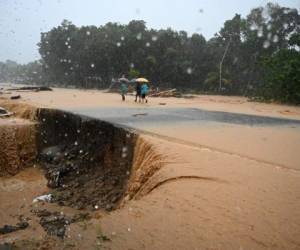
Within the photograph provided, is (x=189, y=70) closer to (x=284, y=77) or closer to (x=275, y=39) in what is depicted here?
(x=275, y=39)

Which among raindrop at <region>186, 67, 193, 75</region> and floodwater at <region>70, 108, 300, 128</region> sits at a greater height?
raindrop at <region>186, 67, 193, 75</region>

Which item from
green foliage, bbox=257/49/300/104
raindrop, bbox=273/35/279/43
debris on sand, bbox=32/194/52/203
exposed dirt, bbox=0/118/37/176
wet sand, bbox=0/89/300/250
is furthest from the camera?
raindrop, bbox=273/35/279/43

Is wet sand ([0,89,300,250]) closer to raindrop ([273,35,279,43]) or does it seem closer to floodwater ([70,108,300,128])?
floodwater ([70,108,300,128])

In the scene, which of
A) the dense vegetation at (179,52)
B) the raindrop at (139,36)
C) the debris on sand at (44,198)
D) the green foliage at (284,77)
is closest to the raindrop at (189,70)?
the dense vegetation at (179,52)

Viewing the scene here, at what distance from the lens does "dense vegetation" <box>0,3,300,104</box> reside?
36000mm

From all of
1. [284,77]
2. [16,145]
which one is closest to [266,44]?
[284,77]

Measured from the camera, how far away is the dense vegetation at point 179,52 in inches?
1417

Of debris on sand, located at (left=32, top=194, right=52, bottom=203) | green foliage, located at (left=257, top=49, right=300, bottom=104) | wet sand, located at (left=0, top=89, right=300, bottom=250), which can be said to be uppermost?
green foliage, located at (left=257, top=49, right=300, bottom=104)

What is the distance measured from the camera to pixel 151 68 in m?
40.7

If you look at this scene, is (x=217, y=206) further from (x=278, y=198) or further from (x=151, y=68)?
(x=151, y=68)

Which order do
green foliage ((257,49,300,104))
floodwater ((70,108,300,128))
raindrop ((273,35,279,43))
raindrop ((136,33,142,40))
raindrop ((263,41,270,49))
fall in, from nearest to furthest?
floodwater ((70,108,300,128)), green foliage ((257,49,300,104)), raindrop ((273,35,279,43)), raindrop ((263,41,270,49)), raindrop ((136,33,142,40))

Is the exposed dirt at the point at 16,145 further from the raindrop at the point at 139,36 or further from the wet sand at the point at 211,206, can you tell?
the raindrop at the point at 139,36

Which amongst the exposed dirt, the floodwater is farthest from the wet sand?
the exposed dirt

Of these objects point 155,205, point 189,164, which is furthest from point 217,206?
point 189,164
